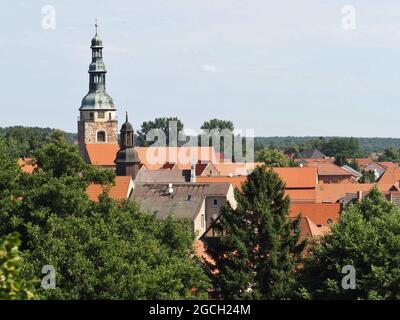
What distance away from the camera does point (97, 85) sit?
114250 millimetres

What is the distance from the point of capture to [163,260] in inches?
1276

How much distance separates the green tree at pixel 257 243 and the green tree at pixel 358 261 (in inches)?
217

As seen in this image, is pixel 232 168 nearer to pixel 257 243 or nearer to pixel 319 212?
pixel 319 212

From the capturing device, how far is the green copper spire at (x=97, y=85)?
113 meters

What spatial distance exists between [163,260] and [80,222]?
3.04 m

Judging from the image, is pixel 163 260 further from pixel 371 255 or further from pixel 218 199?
pixel 218 199

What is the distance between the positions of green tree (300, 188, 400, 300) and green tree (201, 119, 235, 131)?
140 metres

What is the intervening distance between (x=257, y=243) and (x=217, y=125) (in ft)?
439

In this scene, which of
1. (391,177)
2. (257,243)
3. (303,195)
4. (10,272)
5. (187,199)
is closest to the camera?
(10,272)

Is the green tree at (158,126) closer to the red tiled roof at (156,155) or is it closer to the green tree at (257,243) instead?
the red tiled roof at (156,155)

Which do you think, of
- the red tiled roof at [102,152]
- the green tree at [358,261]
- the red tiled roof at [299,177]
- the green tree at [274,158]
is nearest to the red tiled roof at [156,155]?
the red tiled roof at [102,152]

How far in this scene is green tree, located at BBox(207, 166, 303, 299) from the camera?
39531 mm

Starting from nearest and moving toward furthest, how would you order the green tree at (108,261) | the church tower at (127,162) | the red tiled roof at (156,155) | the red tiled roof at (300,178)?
the green tree at (108,261) → the church tower at (127,162) → the red tiled roof at (300,178) → the red tiled roof at (156,155)

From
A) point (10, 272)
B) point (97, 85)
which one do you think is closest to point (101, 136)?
point (97, 85)
